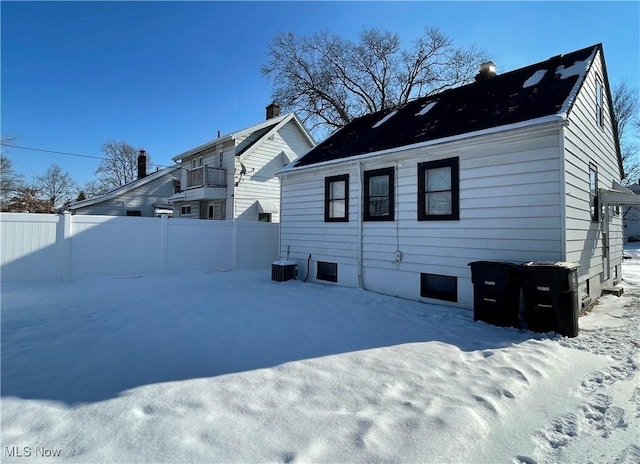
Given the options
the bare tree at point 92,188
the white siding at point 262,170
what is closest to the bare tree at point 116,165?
the bare tree at point 92,188

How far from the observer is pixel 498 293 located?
5.28 metres

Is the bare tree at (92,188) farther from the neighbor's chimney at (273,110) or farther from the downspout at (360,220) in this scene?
the downspout at (360,220)

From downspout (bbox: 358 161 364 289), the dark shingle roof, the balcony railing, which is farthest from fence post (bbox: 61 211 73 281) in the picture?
the balcony railing

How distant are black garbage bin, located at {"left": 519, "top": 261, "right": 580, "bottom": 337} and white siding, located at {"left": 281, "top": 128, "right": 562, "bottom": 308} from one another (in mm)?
792

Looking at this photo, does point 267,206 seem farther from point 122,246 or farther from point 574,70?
point 574,70

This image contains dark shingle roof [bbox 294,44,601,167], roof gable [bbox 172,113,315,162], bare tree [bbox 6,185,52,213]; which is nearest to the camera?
dark shingle roof [bbox 294,44,601,167]

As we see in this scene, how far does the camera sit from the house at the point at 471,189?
5652 mm

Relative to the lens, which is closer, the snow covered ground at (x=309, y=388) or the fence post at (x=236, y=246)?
the snow covered ground at (x=309, y=388)

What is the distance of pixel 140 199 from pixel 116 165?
22331 mm

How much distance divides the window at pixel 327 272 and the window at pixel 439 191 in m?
3.12

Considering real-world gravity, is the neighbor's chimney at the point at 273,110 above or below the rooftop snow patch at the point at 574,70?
above

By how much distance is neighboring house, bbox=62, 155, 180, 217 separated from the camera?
21688 millimetres

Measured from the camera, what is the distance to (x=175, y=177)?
82.9ft

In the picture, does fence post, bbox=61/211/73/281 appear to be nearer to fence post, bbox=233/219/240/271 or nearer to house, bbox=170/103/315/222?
fence post, bbox=233/219/240/271
